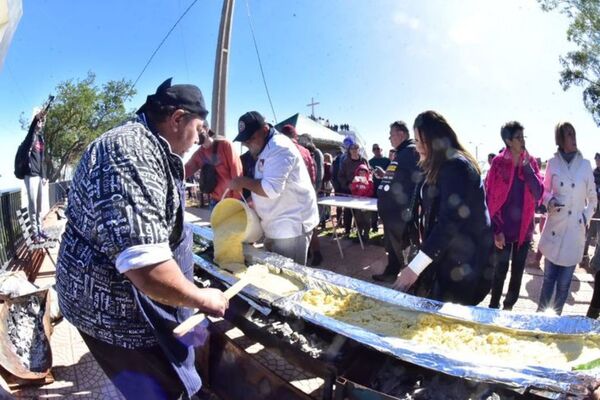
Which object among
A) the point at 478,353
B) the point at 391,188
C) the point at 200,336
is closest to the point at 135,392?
the point at 200,336

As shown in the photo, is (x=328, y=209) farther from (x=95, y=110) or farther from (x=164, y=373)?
(x=95, y=110)

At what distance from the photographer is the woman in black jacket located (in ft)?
6.61

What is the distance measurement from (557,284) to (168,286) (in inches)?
138

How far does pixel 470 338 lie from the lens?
1.85 meters

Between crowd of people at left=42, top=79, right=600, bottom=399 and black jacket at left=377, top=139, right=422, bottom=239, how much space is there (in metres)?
0.01

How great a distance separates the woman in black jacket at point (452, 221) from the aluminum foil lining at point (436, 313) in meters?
0.15

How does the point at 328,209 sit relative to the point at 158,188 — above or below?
below

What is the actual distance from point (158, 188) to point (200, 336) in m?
0.92

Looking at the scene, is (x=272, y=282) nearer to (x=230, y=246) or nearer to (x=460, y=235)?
(x=230, y=246)

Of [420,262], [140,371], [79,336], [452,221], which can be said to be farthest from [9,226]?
[452,221]

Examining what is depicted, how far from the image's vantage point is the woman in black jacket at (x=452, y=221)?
2016mm

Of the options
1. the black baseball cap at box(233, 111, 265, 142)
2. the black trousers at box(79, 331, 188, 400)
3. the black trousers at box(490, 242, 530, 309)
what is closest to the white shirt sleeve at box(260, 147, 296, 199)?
the black baseball cap at box(233, 111, 265, 142)

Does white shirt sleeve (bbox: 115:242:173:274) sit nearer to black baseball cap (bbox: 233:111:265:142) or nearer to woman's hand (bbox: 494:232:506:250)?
black baseball cap (bbox: 233:111:265:142)

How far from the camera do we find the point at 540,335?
1.82 m
